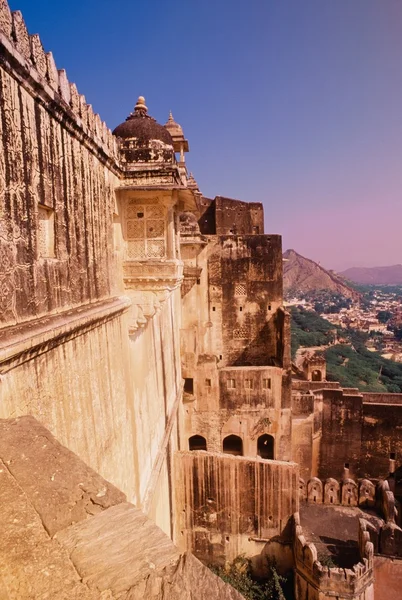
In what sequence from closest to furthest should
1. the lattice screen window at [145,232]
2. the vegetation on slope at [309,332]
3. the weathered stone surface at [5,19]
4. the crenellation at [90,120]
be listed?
the weathered stone surface at [5,19], the crenellation at [90,120], the lattice screen window at [145,232], the vegetation on slope at [309,332]

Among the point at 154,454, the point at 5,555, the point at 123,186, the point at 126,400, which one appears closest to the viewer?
the point at 5,555

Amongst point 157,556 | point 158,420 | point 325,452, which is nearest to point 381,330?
point 325,452

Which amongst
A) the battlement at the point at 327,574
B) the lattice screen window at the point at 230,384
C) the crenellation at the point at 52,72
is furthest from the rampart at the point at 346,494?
the crenellation at the point at 52,72

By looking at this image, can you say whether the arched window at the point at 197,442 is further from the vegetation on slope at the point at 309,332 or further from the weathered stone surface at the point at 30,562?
the vegetation on slope at the point at 309,332

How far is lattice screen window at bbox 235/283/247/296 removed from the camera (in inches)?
629

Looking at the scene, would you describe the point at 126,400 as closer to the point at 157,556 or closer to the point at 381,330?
the point at 157,556

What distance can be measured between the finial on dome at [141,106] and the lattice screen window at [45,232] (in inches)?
209

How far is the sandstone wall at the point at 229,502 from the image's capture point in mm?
9391

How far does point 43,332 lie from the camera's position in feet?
10.0

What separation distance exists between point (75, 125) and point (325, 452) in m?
14.5

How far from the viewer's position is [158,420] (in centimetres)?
786

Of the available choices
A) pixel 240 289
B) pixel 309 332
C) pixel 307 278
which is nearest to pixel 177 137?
pixel 240 289

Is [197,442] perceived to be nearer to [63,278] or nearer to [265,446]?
[265,446]

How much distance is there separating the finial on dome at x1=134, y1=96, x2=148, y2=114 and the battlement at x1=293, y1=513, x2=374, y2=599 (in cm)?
1008
